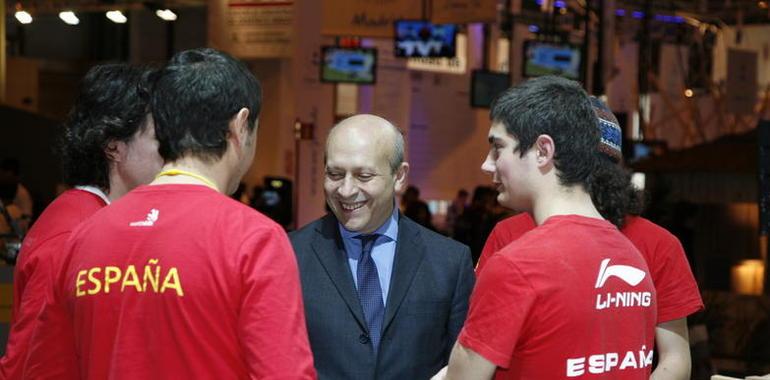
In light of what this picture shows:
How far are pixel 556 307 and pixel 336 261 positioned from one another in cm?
96

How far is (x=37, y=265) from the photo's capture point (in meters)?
2.81

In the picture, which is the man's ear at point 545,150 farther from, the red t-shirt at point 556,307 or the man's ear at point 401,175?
the man's ear at point 401,175

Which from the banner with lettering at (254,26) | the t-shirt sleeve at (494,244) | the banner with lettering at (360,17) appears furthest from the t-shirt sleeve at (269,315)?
the banner with lettering at (254,26)

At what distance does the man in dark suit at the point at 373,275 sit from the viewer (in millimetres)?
3223

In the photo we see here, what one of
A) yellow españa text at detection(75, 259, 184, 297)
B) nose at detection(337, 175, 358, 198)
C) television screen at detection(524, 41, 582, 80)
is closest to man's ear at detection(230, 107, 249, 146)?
yellow españa text at detection(75, 259, 184, 297)

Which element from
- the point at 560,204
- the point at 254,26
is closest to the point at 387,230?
the point at 560,204

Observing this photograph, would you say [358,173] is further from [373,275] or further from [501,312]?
[501,312]

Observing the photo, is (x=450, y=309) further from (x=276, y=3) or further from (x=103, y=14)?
(x=103, y=14)

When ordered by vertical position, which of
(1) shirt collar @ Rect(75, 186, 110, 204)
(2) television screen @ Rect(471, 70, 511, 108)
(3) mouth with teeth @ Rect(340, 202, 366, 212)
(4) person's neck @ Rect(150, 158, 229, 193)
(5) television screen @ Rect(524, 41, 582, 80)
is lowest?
(3) mouth with teeth @ Rect(340, 202, 366, 212)

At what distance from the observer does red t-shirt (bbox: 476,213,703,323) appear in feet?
11.6

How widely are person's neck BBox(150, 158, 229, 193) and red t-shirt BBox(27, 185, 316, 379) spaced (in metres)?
0.03

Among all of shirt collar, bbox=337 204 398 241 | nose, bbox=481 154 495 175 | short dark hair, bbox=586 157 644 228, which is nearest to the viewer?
nose, bbox=481 154 495 175

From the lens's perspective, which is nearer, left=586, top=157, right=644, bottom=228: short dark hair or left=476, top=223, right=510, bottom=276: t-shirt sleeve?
left=586, top=157, right=644, bottom=228: short dark hair

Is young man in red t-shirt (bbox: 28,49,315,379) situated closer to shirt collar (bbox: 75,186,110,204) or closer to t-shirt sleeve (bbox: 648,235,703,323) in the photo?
shirt collar (bbox: 75,186,110,204)
